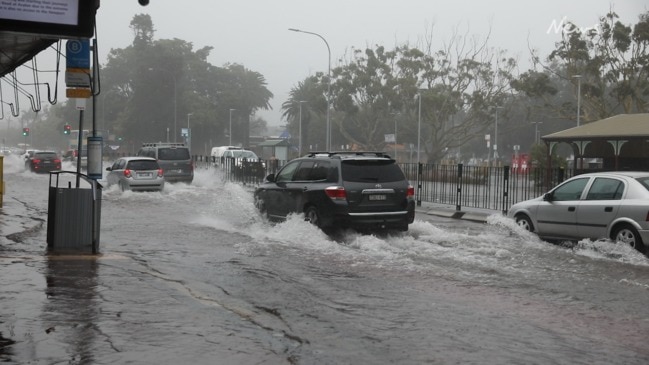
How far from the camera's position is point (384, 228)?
14398 millimetres

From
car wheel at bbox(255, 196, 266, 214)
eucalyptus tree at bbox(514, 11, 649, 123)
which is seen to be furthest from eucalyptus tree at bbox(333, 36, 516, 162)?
car wheel at bbox(255, 196, 266, 214)

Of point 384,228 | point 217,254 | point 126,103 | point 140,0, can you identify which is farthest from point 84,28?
point 126,103

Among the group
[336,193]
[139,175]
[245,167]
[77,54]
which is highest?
[77,54]

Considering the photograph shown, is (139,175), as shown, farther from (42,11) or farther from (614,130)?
(42,11)

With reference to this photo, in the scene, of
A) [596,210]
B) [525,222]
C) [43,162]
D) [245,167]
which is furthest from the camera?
[43,162]

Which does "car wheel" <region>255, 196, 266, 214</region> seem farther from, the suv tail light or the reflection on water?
the reflection on water

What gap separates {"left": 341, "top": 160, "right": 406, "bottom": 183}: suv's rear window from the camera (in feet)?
46.7

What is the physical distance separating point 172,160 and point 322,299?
24.8 m

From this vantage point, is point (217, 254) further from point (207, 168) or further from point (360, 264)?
point (207, 168)

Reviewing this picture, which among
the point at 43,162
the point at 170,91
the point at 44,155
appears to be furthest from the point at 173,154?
the point at 170,91

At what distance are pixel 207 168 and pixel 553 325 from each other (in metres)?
36.1

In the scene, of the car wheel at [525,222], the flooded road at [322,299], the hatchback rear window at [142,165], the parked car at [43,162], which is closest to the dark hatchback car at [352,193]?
the flooded road at [322,299]

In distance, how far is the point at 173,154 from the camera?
32844 mm

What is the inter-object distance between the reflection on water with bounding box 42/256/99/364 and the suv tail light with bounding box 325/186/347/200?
4.48 m
